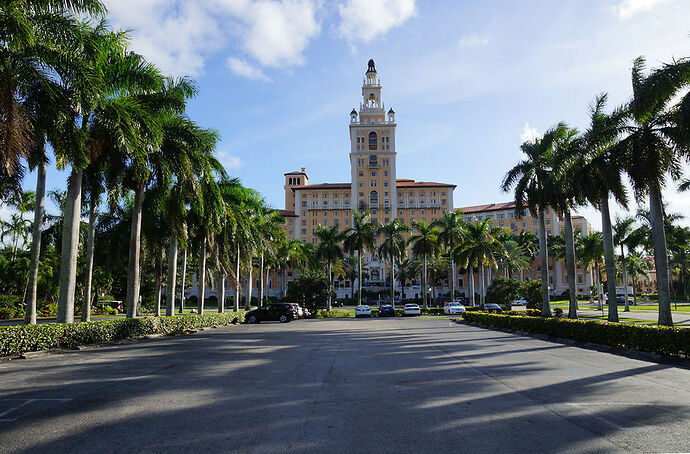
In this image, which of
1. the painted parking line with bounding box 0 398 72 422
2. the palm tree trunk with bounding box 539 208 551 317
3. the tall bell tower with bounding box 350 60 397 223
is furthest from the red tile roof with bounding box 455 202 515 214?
the painted parking line with bounding box 0 398 72 422

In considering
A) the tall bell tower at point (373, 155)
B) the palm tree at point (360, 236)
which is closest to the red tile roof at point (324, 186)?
the tall bell tower at point (373, 155)

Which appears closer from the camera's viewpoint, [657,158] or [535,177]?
[657,158]

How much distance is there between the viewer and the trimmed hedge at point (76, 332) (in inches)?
535

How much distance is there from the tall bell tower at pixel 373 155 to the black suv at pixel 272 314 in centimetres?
7658

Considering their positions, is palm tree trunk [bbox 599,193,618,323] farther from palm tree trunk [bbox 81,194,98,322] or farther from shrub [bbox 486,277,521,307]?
shrub [bbox 486,277,521,307]

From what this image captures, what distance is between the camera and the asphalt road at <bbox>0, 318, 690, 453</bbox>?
17.5 feet

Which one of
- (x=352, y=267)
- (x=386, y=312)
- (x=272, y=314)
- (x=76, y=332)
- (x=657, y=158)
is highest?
(x=657, y=158)

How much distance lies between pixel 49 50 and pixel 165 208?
33.4 ft

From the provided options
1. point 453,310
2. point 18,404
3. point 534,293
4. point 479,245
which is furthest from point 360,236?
point 18,404

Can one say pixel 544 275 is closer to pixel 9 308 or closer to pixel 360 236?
pixel 360 236

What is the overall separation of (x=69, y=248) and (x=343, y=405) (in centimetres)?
1419

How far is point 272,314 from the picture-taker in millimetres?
35406

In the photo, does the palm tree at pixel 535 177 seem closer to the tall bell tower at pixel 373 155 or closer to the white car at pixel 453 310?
the white car at pixel 453 310

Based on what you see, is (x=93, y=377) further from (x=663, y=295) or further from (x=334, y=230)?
(x=334, y=230)
